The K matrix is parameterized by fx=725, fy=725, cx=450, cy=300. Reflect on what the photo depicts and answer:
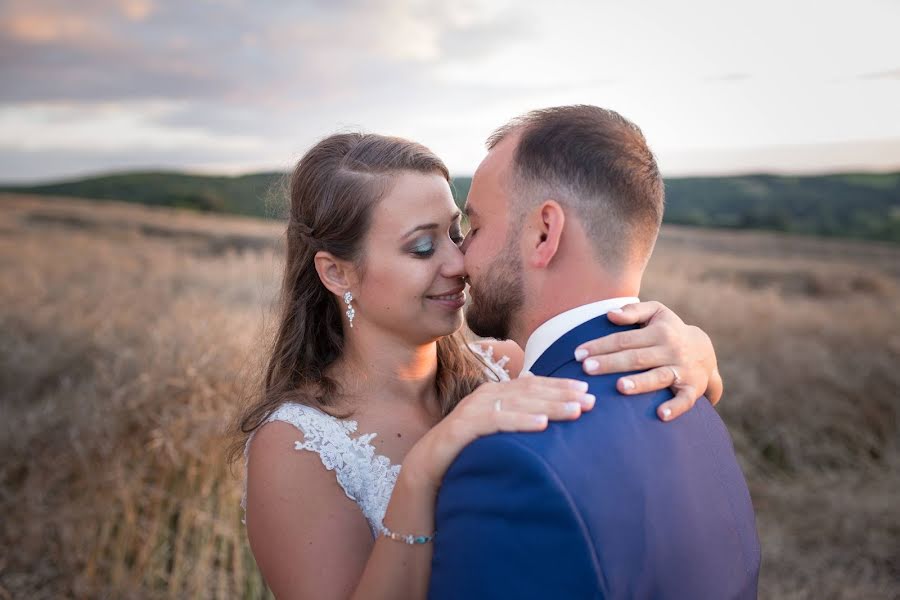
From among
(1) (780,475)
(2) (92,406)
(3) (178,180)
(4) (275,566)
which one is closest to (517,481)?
(4) (275,566)

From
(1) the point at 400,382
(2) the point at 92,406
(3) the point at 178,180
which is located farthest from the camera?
(3) the point at 178,180

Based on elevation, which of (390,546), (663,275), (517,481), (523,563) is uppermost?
(517,481)

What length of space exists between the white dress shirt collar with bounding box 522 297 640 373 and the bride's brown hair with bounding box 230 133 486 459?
3.09ft

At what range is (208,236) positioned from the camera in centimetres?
1770

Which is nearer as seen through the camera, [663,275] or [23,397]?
[23,397]

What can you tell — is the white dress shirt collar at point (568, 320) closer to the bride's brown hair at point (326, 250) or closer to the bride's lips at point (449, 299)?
the bride's lips at point (449, 299)

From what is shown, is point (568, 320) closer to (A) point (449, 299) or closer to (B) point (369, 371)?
(A) point (449, 299)

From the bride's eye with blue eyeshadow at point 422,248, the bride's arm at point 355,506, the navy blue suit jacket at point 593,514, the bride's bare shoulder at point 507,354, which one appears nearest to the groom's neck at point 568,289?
the navy blue suit jacket at point 593,514

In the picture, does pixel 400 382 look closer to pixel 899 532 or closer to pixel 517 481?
pixel 517 481

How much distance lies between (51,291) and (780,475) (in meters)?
7.53

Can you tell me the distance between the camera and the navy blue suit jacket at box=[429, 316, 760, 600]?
1.52 m

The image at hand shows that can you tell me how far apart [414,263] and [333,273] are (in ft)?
1.32

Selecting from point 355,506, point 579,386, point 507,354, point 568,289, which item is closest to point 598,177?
point 568,289

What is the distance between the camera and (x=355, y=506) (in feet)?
8.11
